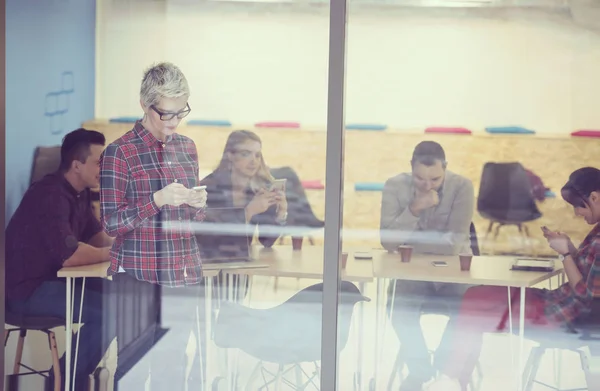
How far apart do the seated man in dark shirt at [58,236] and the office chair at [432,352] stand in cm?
139

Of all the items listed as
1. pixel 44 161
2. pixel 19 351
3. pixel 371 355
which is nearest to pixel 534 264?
pixel 371 355

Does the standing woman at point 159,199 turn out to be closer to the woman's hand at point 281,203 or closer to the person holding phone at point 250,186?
the person holding phone at point 250,186

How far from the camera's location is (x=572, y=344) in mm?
3885

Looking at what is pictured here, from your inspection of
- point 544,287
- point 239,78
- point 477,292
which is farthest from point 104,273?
point 544,287

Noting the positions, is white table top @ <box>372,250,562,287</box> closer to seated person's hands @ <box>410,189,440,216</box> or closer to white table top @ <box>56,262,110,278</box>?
seated person's hands @ <box>410,189,440,216</box>

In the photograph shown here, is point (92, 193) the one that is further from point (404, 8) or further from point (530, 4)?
point (530, 4)

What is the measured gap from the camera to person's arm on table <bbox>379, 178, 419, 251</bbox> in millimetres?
3928

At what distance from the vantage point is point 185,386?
3.98 m

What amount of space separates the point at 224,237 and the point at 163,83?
0.75 m

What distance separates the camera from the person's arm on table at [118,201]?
12.6 ft

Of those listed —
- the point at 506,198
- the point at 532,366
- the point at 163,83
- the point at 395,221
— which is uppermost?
the point at 163,83

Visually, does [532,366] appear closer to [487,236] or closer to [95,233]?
[487,236]

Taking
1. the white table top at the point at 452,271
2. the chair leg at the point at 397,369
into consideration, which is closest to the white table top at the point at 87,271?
the white table top at the point at 452,271

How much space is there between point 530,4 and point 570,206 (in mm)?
950
